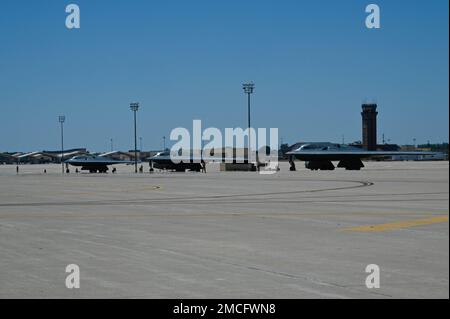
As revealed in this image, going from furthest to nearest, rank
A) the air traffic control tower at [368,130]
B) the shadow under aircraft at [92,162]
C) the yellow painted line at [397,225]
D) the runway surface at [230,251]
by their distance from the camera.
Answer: the shadow under aircraft at [92,162] → the air traffic control tower at [368,130] → the yellow painted line at [397,225] → the runway surface at [230,251]

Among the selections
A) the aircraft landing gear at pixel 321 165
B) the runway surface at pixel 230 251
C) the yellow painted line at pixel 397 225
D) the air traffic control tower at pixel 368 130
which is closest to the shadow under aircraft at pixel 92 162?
the aircraft landing gear at pixel 321 165

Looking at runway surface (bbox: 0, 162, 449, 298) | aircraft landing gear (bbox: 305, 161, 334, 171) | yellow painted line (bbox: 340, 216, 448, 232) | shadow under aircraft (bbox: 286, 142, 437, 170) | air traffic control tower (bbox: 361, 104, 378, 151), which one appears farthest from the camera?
aircraft landing gear (bbox: 305, 161, 334, 171)

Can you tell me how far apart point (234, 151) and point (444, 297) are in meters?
87.9

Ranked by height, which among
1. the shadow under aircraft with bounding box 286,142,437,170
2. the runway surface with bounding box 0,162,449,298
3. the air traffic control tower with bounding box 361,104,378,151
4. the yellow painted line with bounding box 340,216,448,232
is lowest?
the runway surface with bounding box 0,162,449,298

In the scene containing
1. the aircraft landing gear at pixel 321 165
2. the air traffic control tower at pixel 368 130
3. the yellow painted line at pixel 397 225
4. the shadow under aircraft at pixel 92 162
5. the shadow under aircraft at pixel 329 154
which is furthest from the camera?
the shadow under aircraft at pixel 92 162

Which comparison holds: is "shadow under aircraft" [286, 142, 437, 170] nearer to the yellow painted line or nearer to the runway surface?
the runway surface

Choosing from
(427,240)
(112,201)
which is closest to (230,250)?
(427,240)

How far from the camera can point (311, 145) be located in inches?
3287

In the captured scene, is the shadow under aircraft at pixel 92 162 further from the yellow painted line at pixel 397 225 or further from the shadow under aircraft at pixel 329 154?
the yellow painted line at pixel 397 225

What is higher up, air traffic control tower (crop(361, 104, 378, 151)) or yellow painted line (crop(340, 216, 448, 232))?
air traffic control tower (crop(361, 104, 378, 151))

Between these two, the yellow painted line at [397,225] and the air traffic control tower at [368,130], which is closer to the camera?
the yellow painted line at [397,225]

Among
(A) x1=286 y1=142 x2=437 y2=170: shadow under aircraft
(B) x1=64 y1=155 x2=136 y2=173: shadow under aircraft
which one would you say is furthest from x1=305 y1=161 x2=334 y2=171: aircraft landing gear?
(B) x1=64 y1=155 x2=136 y2=173: shadow under aircraft

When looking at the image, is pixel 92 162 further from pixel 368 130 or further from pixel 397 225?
pixel 397 225
